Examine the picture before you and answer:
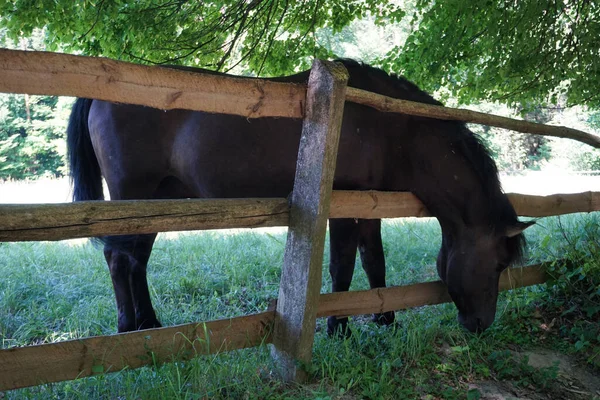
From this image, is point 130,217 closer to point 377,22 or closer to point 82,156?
point 82,156

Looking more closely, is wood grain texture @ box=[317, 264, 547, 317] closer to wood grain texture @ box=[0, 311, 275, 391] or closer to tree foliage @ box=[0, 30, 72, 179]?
wood grain texture @ box=[0, 311, 275, 391]

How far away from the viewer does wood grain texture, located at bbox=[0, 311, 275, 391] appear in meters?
2.18

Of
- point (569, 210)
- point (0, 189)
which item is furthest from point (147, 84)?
point (0, 189)

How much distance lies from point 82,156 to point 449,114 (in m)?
3.18

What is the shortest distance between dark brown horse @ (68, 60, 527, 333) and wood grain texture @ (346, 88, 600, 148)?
259 mm

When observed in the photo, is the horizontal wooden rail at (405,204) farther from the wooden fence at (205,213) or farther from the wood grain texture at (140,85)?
the wood grain texture at (140,85)

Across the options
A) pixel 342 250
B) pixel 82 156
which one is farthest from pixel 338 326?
pixel 82 156

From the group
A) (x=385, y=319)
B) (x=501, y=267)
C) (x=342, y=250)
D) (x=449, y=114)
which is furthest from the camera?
(x=385, y=319)

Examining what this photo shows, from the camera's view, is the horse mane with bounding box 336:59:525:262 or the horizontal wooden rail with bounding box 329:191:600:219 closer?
the horizontal wooden rail with bounding box 329:191:600:219

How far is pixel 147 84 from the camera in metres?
2.30

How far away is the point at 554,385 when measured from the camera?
3312 mm

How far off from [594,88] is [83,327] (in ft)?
21.0

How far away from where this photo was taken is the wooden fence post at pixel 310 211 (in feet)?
8.67

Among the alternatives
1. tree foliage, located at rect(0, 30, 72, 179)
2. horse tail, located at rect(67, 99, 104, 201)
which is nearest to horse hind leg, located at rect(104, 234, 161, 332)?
horse tail, located at rect(67, 99, 104, 201)
